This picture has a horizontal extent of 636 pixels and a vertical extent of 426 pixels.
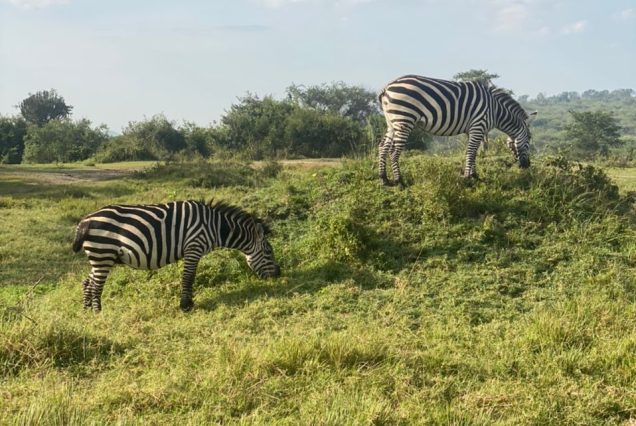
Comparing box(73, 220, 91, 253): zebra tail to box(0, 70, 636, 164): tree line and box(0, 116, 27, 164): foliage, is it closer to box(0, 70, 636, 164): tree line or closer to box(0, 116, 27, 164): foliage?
box(0, 70, 636, 164): tree line

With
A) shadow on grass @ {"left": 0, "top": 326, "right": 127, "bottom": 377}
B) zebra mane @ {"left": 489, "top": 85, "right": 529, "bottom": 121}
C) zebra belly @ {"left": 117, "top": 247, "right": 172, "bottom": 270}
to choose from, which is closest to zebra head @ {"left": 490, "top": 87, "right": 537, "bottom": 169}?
zebra mane @ {"left": 489, "top": 85, "right": 529, "bottom": 121}

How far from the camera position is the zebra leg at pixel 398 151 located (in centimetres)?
902

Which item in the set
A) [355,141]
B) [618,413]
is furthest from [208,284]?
[355,141]

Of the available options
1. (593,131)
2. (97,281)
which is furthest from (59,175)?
(593,131)

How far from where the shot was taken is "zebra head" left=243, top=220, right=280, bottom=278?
7.68m

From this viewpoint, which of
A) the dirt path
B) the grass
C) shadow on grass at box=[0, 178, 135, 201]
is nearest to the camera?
the grass

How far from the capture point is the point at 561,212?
8.55m

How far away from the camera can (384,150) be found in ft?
30.7

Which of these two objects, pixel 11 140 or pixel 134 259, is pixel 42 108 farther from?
pixel 134 259

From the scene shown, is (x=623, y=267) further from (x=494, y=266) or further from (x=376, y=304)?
(x=376, y=304)

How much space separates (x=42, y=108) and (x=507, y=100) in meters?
68.0

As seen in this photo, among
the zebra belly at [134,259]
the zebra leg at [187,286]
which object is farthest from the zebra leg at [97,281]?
the zebra leg at [187,286]

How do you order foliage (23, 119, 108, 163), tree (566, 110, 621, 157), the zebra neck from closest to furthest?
the zebra neck < foliage (23, 119, 108, 163) < tree (566, 110, 621, 157)

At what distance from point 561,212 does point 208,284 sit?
5.60 meters
